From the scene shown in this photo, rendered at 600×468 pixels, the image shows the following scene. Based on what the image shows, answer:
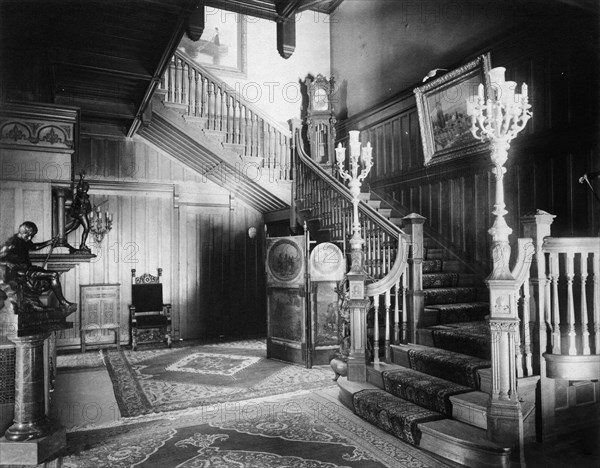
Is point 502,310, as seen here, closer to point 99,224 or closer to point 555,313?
point 555,313

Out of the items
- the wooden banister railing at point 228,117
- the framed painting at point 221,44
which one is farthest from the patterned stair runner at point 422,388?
the framed painting at point 221,44

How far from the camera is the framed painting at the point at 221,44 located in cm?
912

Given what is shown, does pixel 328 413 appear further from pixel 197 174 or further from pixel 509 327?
pixel 197 174

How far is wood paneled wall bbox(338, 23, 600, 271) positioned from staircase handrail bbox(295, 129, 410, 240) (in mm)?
1433

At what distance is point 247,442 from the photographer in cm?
361

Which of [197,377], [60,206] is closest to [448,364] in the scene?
[197,377]

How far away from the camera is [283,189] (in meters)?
7.74

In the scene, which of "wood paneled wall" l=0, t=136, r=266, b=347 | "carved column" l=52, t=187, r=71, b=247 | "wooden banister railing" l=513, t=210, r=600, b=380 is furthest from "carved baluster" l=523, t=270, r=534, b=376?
"wood paneled wall" l=0, t=136, r=266, b=347

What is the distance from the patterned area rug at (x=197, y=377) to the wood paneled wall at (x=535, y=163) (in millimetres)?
2972

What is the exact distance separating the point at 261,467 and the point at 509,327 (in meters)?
2.01

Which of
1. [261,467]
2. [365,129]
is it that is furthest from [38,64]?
[365,129]

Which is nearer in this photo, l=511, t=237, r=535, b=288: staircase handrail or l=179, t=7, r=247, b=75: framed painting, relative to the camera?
l=511, t=237, r=535, b=288: staircase handrail

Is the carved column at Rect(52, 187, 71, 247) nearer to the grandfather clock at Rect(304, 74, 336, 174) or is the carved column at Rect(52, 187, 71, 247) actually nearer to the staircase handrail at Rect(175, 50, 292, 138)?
the staircase handrail at Rect(175, 50, 292, 138)

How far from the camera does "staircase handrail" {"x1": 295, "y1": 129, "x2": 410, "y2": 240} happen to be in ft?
18.1
